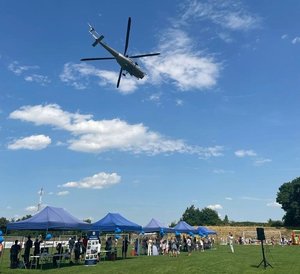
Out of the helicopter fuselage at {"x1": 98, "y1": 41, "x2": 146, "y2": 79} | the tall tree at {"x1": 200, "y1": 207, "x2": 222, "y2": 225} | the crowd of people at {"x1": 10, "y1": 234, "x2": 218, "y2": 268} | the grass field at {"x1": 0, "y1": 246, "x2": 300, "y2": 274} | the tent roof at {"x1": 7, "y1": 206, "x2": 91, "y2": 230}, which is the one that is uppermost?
the helicopter fuselage at {"x1": 98, "y1": 41, "x2": 146, "y2": 79}

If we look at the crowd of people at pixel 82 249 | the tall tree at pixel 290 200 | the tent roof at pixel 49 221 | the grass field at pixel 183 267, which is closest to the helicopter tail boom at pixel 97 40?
the tent roof at pixel 49 221

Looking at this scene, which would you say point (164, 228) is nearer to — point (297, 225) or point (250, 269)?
point (250, 269)

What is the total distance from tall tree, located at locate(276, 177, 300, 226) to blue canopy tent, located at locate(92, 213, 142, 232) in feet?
246

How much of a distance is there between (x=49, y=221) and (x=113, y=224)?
17.3 ft

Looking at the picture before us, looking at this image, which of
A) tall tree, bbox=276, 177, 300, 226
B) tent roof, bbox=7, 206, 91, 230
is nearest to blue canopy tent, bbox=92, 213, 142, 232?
tent roof, bbox=7, 206, 91, 230

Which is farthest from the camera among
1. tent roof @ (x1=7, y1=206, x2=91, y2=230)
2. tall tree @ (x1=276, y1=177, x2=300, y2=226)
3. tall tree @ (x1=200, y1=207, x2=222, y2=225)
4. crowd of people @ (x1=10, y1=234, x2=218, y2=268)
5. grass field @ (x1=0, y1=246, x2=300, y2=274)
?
tall tree @ (x1=200, y1=207, x2=222, y2=225)

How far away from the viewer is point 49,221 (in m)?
20.1

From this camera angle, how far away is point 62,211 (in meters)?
22.7

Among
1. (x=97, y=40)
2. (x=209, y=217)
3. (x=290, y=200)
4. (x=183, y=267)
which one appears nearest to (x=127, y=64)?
(x=97, y=40)

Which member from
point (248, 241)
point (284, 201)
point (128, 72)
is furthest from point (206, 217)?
point (128, 72)

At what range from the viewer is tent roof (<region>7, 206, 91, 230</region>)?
19984mm

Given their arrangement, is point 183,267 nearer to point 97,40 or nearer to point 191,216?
point 97,40

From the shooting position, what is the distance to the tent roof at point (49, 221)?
65.6 feet

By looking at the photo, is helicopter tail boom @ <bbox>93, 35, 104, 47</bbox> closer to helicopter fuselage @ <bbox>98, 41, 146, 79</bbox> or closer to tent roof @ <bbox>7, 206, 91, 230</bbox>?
helicopter fuselage @ <bbox>98, 41, 146, 79</bbox>
